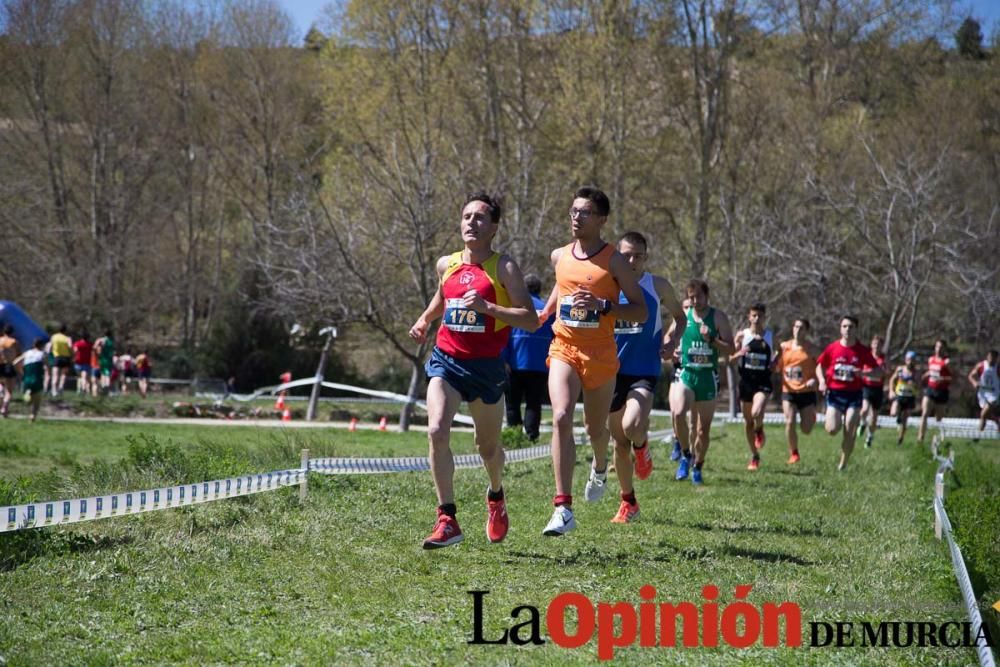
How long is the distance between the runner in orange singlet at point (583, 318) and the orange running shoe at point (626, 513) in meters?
1.46

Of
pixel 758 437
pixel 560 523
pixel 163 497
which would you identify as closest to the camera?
pixel 560 523

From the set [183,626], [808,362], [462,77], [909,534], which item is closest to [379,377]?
[462,77]

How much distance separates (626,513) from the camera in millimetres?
9859

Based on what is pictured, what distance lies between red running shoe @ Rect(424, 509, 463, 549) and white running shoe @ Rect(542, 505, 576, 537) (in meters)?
0.63

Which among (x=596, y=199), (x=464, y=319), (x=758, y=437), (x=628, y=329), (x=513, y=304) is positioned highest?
(x=596, y=199)

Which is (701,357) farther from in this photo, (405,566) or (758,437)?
(405,566)

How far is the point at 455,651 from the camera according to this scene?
561cm

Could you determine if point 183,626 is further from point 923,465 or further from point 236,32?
point 236,32

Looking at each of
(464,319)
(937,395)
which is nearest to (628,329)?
(464,319)

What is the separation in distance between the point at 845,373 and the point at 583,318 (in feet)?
30.3

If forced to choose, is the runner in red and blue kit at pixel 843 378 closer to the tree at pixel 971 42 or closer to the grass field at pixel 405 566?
the grass field at pixel 405 566

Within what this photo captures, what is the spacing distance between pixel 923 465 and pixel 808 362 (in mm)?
2073

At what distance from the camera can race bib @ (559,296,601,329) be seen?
8.46 m

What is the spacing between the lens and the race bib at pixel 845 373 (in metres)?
16.7
